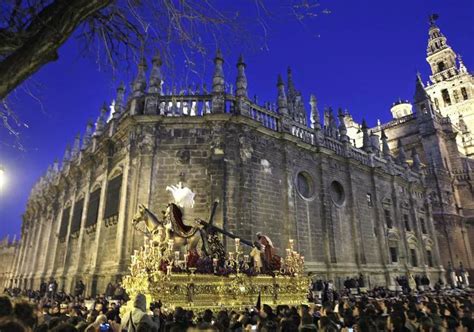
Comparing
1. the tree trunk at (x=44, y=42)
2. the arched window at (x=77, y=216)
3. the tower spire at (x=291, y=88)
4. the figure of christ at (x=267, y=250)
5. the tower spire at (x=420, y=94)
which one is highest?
the tower spire at (x=420, y=94)

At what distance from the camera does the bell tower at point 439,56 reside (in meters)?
55.3

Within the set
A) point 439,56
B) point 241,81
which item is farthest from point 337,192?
point 439,56

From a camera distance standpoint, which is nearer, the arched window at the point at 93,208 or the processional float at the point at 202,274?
the processional float at the point at 202,274

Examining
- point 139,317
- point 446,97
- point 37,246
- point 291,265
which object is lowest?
point 139,317

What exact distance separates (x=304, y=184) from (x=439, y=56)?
52.0 meters

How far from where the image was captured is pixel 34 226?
3556 centimetres

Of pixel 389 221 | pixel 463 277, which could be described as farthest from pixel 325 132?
→ pixel 463 277

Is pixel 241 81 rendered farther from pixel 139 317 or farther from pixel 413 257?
pixel 413 257

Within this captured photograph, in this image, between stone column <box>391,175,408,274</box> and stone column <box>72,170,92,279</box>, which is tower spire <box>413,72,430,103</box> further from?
stone column <box>72,170,92,279</box>

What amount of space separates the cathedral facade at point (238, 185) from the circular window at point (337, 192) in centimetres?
7

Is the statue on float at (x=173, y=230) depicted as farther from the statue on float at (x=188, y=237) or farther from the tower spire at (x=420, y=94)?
the tower spire at (x=420, y=94)

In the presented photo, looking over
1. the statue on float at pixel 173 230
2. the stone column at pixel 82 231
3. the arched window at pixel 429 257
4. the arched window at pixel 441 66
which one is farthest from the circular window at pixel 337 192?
the arched window at pixel 441 66

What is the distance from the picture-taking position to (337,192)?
21.8 meters

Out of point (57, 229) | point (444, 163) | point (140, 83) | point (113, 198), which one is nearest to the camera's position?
point (113, 198)
